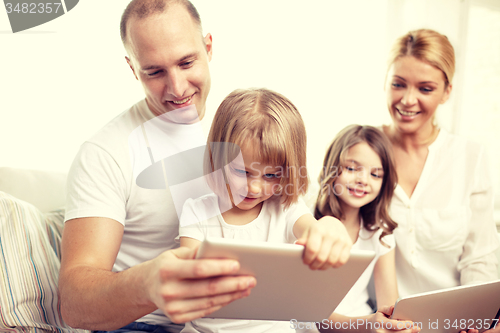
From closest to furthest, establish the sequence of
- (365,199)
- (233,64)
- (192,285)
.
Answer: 1. (192,285)
2. (365,199)
3. (233,64)

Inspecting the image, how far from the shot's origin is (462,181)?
5.13ft

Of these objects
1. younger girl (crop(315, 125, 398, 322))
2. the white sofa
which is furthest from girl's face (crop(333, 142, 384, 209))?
the white sofa

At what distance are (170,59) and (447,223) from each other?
1.22 meters

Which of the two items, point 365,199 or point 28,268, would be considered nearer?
point 28,268

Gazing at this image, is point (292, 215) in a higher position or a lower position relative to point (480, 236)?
higher

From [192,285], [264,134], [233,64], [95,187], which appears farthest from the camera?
[233,64]

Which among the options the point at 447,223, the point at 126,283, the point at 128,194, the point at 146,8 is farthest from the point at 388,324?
the point at 146,8

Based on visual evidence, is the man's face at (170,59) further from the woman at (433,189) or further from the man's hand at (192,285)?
the woman at (433,189)

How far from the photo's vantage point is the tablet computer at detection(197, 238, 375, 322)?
0.61 meters

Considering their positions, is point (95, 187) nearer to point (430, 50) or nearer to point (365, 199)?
point (365, 199)

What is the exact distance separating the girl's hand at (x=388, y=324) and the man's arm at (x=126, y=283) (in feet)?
1.94

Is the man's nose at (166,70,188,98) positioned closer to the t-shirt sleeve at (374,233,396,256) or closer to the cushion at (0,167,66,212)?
the cushion at (0,167,66,212)

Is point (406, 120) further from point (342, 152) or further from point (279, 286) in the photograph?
point (279, 286)

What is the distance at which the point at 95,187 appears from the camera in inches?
41.8
